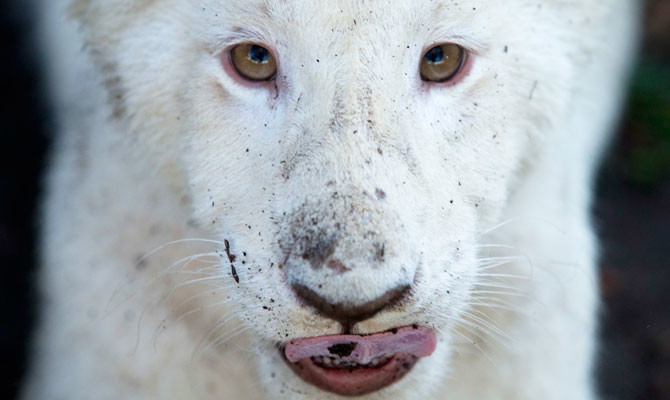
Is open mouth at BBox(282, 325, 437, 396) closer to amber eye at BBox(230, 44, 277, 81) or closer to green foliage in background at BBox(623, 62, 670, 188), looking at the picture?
amber eye at BBox(230, 44, 277, 81)

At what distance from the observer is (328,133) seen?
2141 mm

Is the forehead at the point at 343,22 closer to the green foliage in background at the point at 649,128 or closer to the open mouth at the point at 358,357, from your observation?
the open mouth at the point at 358,357

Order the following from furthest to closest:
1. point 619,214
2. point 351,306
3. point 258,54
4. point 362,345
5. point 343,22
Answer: point 619,214, point 258,54, point 343,22, point 362,345, point 351,306

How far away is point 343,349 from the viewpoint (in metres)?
2.05

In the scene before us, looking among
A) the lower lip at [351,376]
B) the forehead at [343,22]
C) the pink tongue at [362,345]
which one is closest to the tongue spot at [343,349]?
the pink tongue at [362,345]

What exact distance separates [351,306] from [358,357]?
24 cm

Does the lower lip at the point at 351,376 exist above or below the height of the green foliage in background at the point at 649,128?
below

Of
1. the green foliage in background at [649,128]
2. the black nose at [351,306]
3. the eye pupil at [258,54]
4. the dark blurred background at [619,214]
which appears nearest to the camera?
the black nose at [351,306]

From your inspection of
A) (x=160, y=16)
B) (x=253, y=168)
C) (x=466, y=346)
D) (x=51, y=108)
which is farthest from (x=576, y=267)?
(x=51, y=108)

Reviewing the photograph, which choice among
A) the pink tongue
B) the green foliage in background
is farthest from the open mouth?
the green foliage in background

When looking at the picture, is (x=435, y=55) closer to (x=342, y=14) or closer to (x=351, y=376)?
(x=342, y=14)

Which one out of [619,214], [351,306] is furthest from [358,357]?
[619,214]

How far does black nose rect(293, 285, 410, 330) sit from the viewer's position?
1907 millimetres

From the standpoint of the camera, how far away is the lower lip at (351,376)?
7.18 ft
